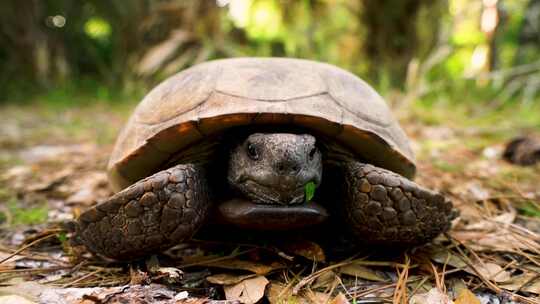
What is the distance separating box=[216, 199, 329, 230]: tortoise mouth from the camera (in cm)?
172

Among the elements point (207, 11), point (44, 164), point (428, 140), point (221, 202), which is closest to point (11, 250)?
point (221, 202)

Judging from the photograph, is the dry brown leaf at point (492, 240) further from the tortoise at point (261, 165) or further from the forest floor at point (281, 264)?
the tortoise at point (261, 165)

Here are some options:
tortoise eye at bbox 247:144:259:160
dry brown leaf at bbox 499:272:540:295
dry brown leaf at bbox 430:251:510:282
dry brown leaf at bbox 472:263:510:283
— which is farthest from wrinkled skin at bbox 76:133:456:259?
dry brown leaf at bbox 499:272:540:295

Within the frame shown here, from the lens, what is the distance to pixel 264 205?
1759mm

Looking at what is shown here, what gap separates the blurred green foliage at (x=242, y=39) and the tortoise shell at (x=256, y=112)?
5.12 m

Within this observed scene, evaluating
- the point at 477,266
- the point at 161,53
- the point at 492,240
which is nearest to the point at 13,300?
the point at 477,266

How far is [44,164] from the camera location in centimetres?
379

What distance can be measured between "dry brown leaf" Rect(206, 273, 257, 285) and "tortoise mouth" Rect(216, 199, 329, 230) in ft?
0.67

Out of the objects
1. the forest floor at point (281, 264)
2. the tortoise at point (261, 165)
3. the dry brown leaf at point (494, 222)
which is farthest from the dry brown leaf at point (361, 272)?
the dry brown leaf at point (494, 222)

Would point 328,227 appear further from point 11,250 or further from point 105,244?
point 11,250

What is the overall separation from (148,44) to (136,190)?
26.4 ft

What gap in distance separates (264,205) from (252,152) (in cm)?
23

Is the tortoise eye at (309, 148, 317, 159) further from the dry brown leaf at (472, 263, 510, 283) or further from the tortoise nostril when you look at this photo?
the dry brown leaf at (472, 263, 510, 283)

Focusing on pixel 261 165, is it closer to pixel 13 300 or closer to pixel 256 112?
pixel 256 112
